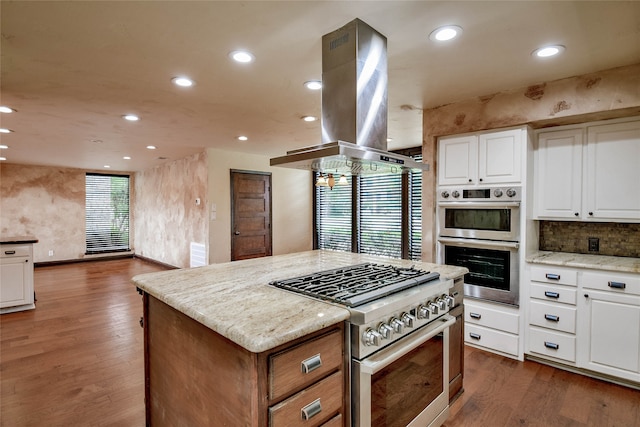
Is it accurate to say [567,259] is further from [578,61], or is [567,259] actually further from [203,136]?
[203,136]

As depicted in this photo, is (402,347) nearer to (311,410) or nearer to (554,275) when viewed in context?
(311,410)

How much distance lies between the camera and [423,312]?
1667 millimetres

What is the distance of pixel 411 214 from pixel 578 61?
308 centimetres

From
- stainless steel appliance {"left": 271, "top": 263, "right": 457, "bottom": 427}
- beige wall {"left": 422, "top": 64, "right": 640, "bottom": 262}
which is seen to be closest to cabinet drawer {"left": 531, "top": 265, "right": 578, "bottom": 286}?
beige wall {"left": 422, "top": 64, "right": 640, "bottom": 262}

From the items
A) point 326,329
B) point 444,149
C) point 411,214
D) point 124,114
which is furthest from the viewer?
point 411,214

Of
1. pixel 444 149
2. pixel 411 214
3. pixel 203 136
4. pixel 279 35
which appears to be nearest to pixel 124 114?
pixel 203 136

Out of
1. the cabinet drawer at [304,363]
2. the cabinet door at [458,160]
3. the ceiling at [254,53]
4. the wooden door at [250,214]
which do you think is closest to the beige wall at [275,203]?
the wooden door at [250,214]

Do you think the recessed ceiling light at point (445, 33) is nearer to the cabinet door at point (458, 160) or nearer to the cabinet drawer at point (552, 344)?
the cabinet door at point (458, 160)

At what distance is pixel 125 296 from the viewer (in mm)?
4945

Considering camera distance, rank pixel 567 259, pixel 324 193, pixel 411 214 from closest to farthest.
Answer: pixel 567 259
pixel 411 214
pixel 324 193

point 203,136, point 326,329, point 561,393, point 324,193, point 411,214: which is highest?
point 203,136

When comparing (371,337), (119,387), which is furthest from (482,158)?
(119,387)

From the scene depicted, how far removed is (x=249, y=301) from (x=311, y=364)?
1.37 ft

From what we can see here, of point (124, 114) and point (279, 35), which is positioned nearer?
point (279, 35)
